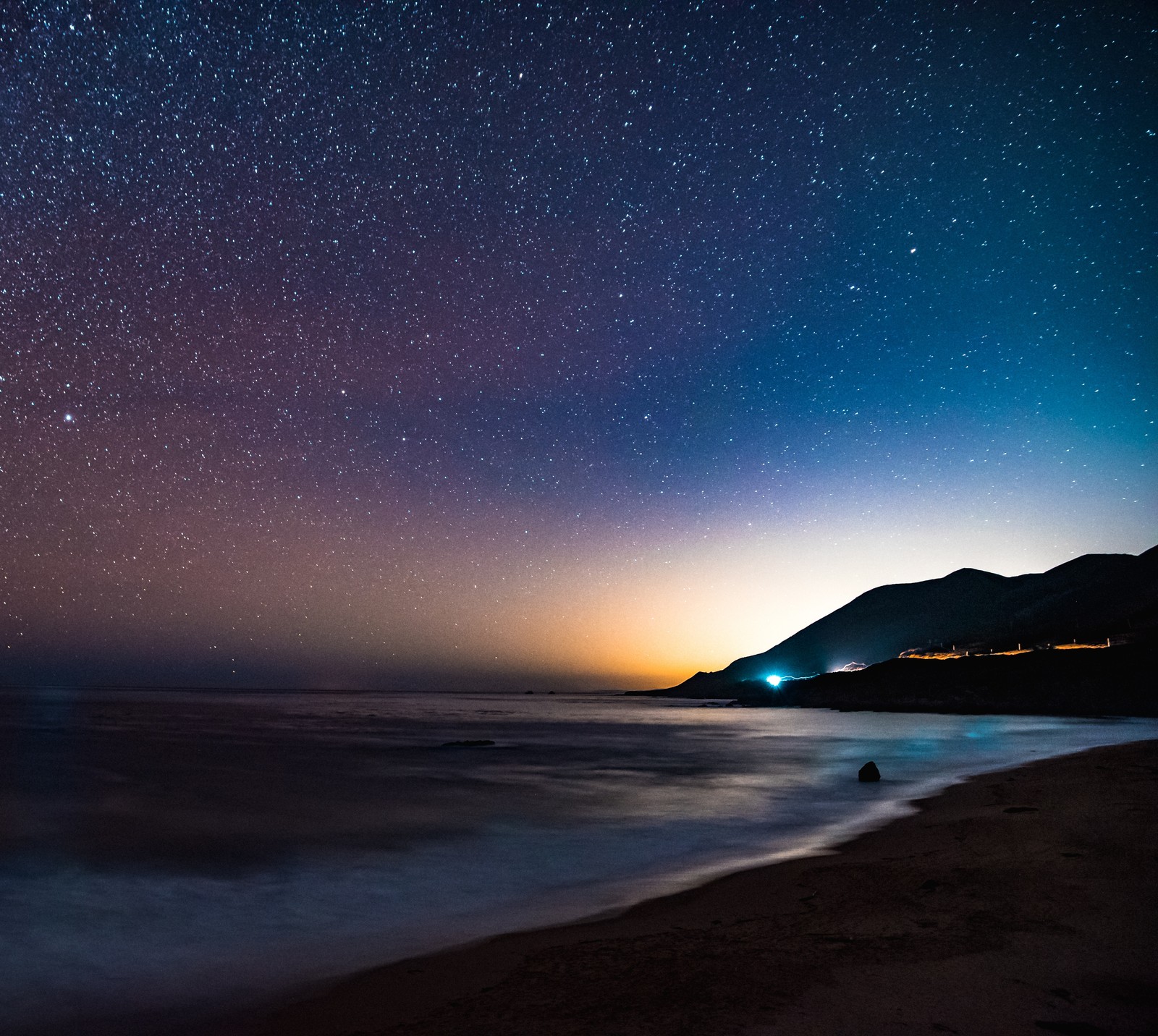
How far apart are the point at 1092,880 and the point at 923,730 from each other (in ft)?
137

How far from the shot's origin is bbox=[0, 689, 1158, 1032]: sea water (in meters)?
6.93

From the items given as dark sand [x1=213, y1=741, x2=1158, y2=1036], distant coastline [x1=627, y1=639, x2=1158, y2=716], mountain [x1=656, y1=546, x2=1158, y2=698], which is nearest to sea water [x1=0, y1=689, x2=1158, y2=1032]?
dark sand [x1=213, y1=741, x2=1158, y2=1036]

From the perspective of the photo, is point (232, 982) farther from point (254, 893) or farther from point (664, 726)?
point (664, 726)

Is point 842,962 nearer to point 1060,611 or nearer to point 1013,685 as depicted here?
point 1013,685

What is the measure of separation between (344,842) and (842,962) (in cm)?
1053

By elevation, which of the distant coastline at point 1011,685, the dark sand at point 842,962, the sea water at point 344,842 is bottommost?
the distant coastline at point 1011,685

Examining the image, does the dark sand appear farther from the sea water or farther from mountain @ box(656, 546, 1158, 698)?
mountain @ box(656, 546, 1158, 698)

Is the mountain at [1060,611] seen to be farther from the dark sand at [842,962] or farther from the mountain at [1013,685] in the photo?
the dark sand at [842,962]

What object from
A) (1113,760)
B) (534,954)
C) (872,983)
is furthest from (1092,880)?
(1113,760)

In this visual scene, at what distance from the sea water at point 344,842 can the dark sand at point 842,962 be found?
1.26 meters

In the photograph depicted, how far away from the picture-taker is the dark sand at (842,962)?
405 centimetres

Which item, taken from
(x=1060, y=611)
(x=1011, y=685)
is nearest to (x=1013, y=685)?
(x=1011, y=685)

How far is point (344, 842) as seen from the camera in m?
13.0

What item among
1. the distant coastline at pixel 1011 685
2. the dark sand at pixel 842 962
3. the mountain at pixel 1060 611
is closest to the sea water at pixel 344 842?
the dark sand at pixel 842 962
